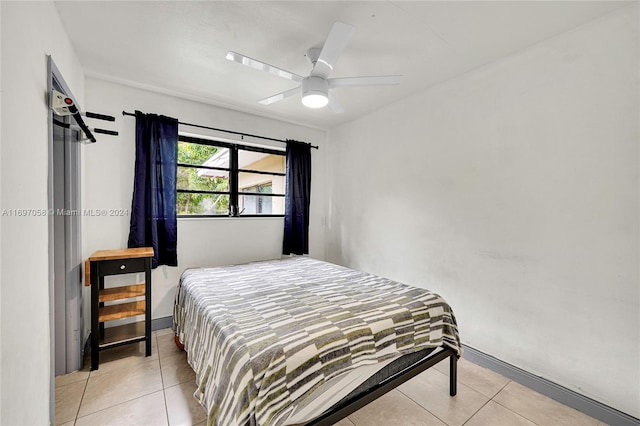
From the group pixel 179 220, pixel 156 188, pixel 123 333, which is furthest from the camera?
pixel 179 220

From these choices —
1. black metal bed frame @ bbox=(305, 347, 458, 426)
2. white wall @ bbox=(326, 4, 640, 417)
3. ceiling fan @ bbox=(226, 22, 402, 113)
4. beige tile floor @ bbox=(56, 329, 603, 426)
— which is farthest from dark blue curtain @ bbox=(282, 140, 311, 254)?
black metal bed frame @ bbox=(305, 347, 458, 426)

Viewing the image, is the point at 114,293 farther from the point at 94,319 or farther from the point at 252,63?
the point at 252,63

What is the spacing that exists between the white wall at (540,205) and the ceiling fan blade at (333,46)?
1.42 meters

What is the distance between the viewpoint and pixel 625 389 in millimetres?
1681

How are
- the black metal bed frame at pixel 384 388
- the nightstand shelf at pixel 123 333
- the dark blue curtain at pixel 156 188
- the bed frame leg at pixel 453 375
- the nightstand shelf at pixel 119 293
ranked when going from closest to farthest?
1. the black metal bed frame at pixel 384 388
2. the bed frame leg at pixel 453 375
3. the nightstand shelf at pixel 119 293
4. the nightstand shelf at pixel 123 333
5. the dark blue curtain at pixel 156 188

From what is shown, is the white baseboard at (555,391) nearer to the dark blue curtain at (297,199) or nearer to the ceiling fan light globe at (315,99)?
the dark blue curtain at (297,199)

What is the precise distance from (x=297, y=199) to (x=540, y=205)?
106 inches

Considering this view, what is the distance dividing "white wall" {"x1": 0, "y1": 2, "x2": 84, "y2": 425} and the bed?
0.73 meters

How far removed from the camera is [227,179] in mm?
3418

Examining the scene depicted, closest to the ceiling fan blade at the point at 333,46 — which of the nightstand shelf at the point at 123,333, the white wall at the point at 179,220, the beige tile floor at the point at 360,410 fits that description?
the white wall at the point at 179,220

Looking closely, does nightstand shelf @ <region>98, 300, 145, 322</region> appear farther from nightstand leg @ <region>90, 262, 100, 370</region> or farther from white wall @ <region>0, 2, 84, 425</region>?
white wall @ <region>0, 2, 84, 425</region>

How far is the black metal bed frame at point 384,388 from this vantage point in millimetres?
1321

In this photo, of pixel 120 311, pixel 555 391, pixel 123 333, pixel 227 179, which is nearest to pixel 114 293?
pixel 120 311

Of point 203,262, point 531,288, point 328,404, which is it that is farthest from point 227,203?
point 531,288
